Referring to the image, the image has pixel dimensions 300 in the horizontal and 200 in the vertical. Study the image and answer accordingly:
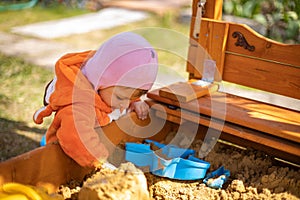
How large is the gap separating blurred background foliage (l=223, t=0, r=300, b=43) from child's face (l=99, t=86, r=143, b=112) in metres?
2.84

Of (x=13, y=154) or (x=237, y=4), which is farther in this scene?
(x=237, y=4)

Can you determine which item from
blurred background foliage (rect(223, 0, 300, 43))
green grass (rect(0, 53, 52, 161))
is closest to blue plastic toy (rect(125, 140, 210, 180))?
green grass (rect(0, 53, 52, 161))

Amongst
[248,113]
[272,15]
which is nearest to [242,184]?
[248,113]

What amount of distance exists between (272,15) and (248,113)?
295cm

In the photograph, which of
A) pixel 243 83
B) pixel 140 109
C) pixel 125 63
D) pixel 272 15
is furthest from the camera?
pixel 272 15

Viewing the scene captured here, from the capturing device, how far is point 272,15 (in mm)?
4742

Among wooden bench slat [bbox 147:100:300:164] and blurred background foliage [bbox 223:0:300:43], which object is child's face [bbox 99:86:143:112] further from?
blurred background foliage [bbox 223:0:300:43]

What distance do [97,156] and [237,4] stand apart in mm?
3651

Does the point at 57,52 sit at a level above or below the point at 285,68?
below

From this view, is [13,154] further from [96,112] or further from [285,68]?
[285,68]

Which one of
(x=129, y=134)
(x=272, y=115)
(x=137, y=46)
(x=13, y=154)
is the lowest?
(x=13, y=154)

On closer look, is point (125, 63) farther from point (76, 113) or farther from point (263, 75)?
point (263, 75)

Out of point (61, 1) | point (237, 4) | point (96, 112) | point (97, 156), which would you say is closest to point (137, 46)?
point (96, 112)

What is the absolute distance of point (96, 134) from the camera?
185 cm
